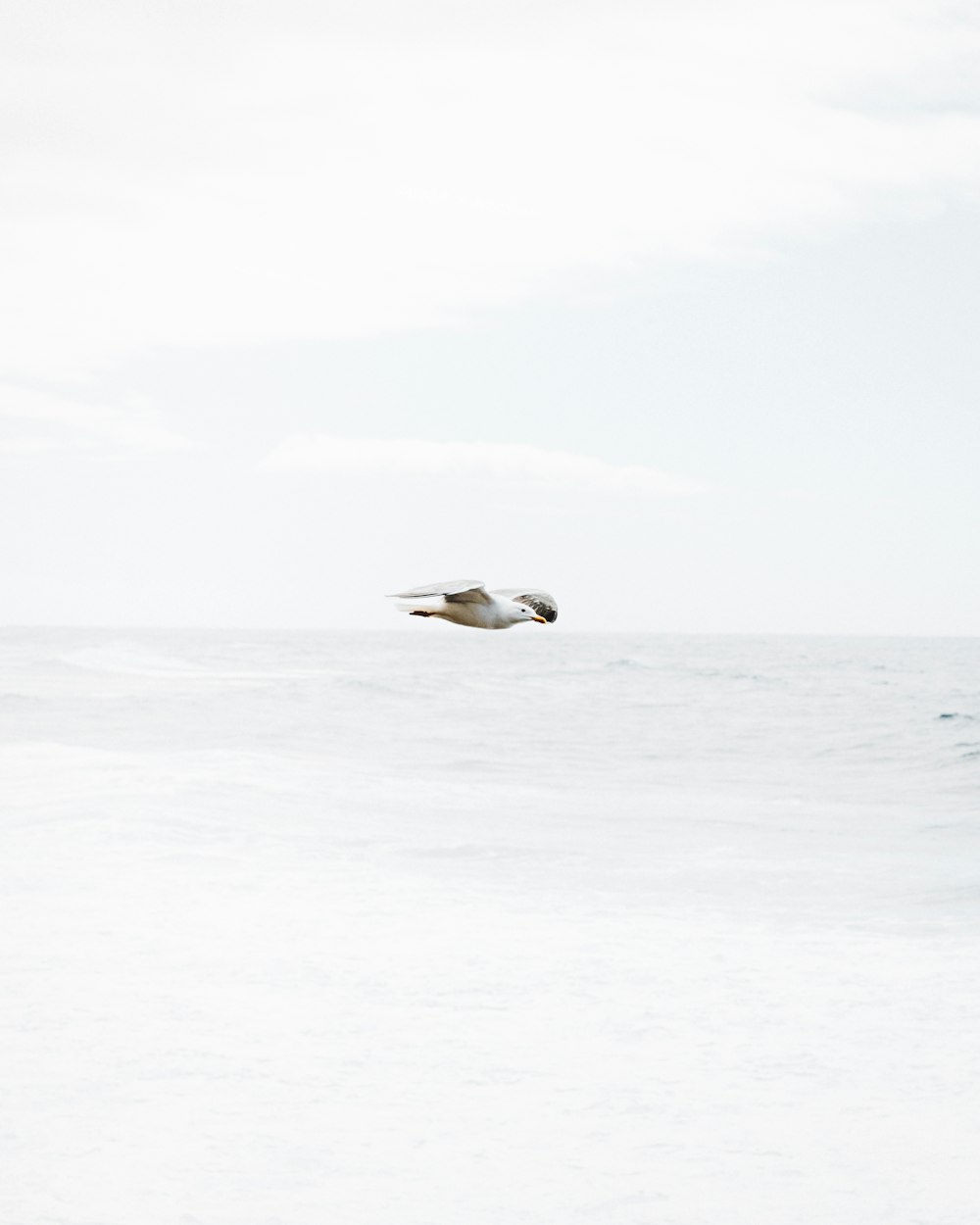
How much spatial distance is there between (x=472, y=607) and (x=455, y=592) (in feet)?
1.12

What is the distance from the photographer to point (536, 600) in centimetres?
351

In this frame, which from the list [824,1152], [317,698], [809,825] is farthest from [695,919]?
[317,698]

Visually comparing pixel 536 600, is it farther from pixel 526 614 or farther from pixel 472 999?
pixel 472 999

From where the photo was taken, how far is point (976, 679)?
47844 millimetres

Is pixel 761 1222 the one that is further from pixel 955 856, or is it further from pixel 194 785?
pixel 194 785

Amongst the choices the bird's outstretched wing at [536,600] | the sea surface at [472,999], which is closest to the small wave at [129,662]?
the sea surface at [472,999]

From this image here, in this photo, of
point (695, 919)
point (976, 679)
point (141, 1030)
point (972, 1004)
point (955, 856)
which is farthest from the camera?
point (976, 679)

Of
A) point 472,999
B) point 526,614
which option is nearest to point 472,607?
point 526,614

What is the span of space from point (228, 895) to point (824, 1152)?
238 inches

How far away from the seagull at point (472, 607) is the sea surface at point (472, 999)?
4.16 meters

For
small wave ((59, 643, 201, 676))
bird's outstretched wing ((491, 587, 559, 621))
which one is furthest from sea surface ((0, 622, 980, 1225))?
small wave ((59, 643, 201, 676))

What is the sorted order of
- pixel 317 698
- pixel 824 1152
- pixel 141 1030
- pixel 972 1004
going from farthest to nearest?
pixel 317 698, pixel 972 1004, pixel 141 1030, pixel 824 1152

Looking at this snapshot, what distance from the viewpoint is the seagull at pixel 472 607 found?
8.85 ft

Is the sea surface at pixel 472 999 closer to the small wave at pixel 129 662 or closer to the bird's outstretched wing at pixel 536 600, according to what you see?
the bird's outstretched wing at pixel 536 600
